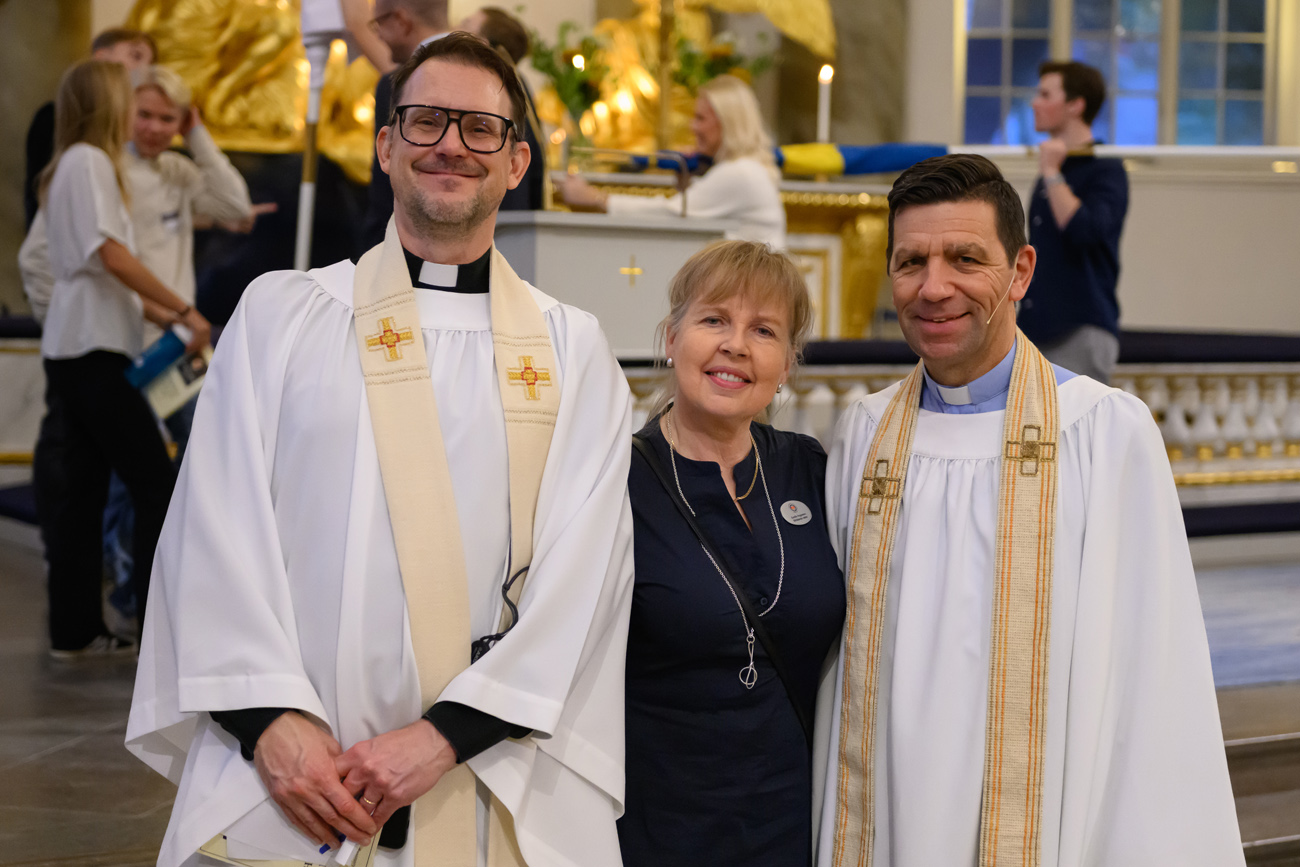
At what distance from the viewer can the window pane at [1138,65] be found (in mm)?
11133

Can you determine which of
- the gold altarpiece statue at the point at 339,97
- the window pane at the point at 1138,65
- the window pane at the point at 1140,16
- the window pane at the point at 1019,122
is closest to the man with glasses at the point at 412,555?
the gold altarpiece statue at the point at 339,97

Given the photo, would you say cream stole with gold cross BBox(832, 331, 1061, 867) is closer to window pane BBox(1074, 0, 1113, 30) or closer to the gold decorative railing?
the gold decorative railing

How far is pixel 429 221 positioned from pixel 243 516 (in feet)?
1.85

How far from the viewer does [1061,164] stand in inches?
198

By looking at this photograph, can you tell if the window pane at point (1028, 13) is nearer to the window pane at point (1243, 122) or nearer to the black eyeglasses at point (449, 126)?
the window pane at point (1243, 122)

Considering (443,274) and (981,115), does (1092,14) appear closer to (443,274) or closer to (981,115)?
(981,115)

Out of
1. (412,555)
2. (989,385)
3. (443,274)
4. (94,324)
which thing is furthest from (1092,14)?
(412,555)

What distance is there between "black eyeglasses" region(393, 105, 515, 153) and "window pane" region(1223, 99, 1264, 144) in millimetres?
10981

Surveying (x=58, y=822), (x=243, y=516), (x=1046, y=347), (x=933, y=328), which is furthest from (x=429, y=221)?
(x=1046, y=347)

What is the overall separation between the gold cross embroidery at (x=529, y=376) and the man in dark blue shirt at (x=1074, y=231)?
326 cm

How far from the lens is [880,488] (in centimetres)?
228

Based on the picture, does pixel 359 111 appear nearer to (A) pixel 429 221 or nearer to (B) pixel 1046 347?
(B) pixel 1046 347

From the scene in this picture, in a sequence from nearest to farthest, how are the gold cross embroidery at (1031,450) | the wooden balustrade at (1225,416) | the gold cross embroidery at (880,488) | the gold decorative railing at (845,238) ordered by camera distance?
the gold cross embroidery at (1031,450)
the gold cross embroidery at (880,488)
the wooden balustrade at (1225,416)
the gold decorative railing at (845,238)

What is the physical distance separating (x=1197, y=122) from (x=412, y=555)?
440 inches
